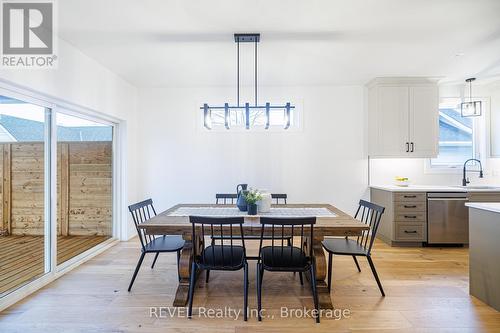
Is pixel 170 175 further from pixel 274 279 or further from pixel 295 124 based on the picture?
pixel 274 279

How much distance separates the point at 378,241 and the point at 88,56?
188 inches

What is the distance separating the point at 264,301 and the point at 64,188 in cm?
276

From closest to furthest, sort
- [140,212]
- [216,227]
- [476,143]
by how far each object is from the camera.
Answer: [216,227] < [140,212] < [476,143]

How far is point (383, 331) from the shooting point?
2059 millimetres

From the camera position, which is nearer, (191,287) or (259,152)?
(191,287)

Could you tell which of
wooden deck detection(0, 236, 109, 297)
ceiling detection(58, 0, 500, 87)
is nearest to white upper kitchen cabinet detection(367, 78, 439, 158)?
ceiling detection(58, 0, 500, 87)

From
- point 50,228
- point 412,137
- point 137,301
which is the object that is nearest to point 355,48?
point 412,137

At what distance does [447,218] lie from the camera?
155 inches

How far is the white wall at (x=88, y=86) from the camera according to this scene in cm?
257

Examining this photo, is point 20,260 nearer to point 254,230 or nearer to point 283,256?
point 254,230

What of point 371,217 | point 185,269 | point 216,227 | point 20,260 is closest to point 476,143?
point 371,217

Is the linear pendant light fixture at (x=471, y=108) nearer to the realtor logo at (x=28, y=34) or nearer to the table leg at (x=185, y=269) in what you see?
the table leg at (x=185, y=269)

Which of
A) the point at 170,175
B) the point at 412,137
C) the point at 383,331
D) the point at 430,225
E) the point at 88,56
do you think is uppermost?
the point at 88,56

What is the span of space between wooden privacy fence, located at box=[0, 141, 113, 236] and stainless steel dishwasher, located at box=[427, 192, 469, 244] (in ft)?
15.5
